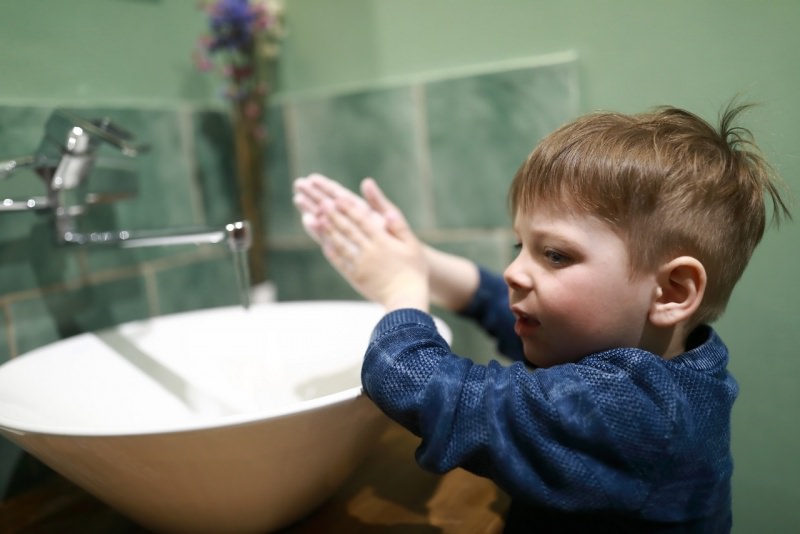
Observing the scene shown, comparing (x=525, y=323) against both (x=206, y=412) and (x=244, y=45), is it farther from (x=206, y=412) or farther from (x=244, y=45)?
(x=244, y=45)

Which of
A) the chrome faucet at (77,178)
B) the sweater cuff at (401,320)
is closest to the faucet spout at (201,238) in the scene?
the chrome faucet at (77,178)

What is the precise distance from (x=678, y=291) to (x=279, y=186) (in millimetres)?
745

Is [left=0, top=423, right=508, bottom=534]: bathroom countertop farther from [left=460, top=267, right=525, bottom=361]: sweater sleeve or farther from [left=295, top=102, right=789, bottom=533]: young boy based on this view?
[left=460, top=267, right=525, bottom=361]: sweater sleeve

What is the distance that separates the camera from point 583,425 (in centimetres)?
48

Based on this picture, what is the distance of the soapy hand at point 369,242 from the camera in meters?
0.68

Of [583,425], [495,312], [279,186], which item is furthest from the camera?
[279,186]

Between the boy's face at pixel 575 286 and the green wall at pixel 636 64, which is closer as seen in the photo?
the boy's face at pixel 575 286

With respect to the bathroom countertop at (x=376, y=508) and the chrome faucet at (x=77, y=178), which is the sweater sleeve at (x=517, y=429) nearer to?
the bathroom countertop at (x=376, y=508)

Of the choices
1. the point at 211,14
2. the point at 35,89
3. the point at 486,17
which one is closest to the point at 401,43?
the point at 486,17

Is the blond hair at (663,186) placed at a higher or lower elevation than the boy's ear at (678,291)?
higher

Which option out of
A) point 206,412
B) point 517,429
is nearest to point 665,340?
point 517,429

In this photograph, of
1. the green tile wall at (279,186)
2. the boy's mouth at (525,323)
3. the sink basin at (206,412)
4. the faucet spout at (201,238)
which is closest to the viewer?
the sink basin at (206,412)

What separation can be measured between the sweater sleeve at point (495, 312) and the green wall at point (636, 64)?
26cm

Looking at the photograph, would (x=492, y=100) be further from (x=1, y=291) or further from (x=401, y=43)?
(x=1, y=291)
